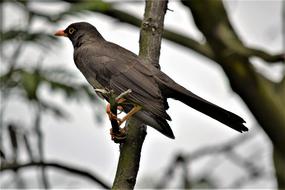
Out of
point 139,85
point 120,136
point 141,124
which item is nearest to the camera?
point 120,136

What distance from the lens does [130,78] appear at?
5.39m

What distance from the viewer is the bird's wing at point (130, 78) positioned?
4957 mm

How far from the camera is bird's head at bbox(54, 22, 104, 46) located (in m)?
6.44

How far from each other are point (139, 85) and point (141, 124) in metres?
0.49

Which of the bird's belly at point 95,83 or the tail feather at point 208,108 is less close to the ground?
the tail feather at point 208,108

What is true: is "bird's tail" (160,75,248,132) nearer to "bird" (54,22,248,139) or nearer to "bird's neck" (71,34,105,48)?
"bird" (54,22,248,139)

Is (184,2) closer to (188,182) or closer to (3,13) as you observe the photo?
(3,13)

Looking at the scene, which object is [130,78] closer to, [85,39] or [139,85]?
[139,85]

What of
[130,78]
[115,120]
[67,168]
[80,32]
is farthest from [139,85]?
[80,32]

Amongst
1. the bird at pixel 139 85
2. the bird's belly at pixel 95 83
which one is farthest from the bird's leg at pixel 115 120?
the bird's belly at pixel 95 83

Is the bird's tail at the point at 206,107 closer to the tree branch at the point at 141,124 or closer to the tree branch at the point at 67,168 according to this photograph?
the tree branch at the point at 141,124

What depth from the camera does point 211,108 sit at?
510 cm

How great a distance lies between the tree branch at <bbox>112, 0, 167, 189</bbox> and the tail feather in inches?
9.6

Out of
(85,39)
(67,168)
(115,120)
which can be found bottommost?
(67,168)
